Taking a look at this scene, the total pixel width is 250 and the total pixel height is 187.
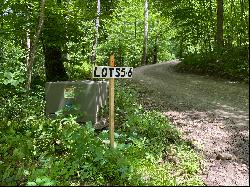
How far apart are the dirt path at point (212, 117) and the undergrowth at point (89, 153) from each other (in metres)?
0.37

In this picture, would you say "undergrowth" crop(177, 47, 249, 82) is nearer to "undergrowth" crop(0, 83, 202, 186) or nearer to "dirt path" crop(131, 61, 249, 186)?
"dirt path" crop(131, 61, 249, 186)

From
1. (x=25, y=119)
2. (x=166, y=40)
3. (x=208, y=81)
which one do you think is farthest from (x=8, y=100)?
(x=166, y=40)

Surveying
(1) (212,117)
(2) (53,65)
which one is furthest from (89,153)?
(2) (53,65)

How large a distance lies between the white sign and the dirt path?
6.62 feet

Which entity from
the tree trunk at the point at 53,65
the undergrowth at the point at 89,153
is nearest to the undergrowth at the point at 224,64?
the tree trunk at the point at 53,65

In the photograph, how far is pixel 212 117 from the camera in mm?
8688

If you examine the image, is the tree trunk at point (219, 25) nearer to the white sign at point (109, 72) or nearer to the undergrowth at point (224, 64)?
the undergrowth at point (224, 64)

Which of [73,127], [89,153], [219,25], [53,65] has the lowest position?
[89,153]

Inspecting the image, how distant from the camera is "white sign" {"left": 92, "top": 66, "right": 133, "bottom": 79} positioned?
232 inches

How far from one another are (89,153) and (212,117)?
391 centimetres

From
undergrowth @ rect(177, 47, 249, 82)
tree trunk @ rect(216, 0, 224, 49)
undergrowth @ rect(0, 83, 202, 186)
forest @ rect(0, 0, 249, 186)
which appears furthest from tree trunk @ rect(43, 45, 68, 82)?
tree trunk @ rect(216, 0, 224, 49)

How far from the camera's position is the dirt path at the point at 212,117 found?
5871mm

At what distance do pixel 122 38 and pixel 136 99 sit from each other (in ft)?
50.3

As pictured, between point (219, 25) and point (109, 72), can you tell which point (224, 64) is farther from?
point (109, 72)
